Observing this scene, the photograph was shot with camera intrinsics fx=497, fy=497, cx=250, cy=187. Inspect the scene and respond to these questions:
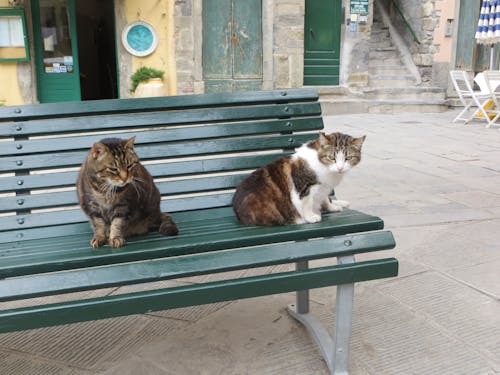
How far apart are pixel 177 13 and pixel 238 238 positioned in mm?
9352

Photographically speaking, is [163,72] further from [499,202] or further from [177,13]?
[499,202]

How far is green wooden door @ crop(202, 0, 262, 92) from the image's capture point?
35.9 feet

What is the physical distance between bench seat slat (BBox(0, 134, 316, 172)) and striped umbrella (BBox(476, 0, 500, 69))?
27.2 feet

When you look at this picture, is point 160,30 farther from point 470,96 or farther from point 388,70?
point 470,96

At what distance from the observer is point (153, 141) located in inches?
102

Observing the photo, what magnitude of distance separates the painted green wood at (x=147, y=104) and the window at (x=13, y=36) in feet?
26.5

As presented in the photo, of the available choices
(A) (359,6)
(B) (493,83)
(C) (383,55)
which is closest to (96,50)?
(A) (359,6)

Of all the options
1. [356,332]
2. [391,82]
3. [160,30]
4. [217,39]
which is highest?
[160,30]

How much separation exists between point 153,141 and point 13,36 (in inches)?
331

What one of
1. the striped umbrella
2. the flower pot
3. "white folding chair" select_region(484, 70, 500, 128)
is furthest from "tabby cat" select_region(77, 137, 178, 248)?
the striped umbrella

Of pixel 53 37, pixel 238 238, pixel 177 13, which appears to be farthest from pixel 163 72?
pixel 238 238

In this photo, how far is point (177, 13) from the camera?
33.9 feet

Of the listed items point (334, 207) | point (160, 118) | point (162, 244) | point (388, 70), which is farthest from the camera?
point (388, 70)

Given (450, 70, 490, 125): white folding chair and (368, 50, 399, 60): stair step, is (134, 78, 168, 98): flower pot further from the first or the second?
(368, 50, 399, 60): stair step
